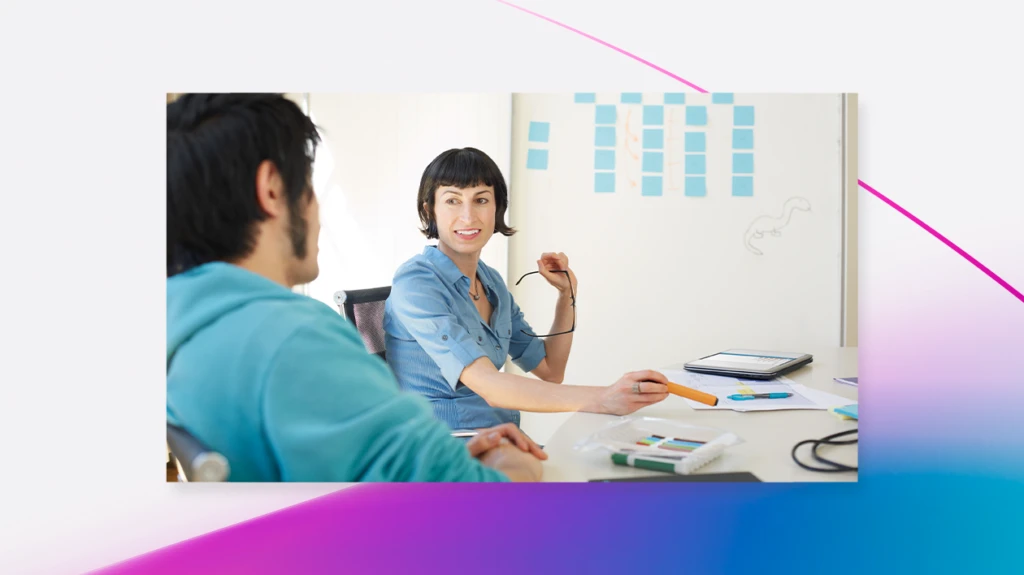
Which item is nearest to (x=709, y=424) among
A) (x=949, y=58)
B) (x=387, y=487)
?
(x=387, y=487)

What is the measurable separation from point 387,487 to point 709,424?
0.68 meters

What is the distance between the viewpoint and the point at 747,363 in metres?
1.65

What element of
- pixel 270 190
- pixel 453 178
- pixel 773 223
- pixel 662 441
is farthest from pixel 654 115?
pixel 270 190

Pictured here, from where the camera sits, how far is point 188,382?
5.03ft

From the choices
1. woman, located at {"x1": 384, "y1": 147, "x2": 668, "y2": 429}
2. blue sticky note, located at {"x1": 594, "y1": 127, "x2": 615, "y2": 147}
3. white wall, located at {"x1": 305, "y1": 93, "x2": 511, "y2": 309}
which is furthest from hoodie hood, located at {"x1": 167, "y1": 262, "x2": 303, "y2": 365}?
blue sticky note, located at {"x1": 594, "y1": 127, "x2": 615, "y2": 147}

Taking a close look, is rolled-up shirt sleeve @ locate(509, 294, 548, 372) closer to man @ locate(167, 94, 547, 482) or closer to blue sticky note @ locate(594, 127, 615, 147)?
man @ locate(167, 94, 547, 482)

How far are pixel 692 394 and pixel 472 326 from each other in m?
0.46

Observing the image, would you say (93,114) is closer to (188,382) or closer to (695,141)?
(188,382)

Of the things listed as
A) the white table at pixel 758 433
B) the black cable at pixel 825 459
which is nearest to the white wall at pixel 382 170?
the white table at pixel 758 433

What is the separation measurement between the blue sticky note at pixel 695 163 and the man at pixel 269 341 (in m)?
0.64

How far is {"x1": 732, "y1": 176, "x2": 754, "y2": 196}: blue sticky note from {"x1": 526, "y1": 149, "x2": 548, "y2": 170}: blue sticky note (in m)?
0.39

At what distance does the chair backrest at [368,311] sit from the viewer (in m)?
1.56

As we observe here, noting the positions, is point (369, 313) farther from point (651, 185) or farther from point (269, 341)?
point (651, 185)

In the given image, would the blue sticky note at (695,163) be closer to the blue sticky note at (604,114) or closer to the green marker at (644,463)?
the blue sticky note at (604,114)
